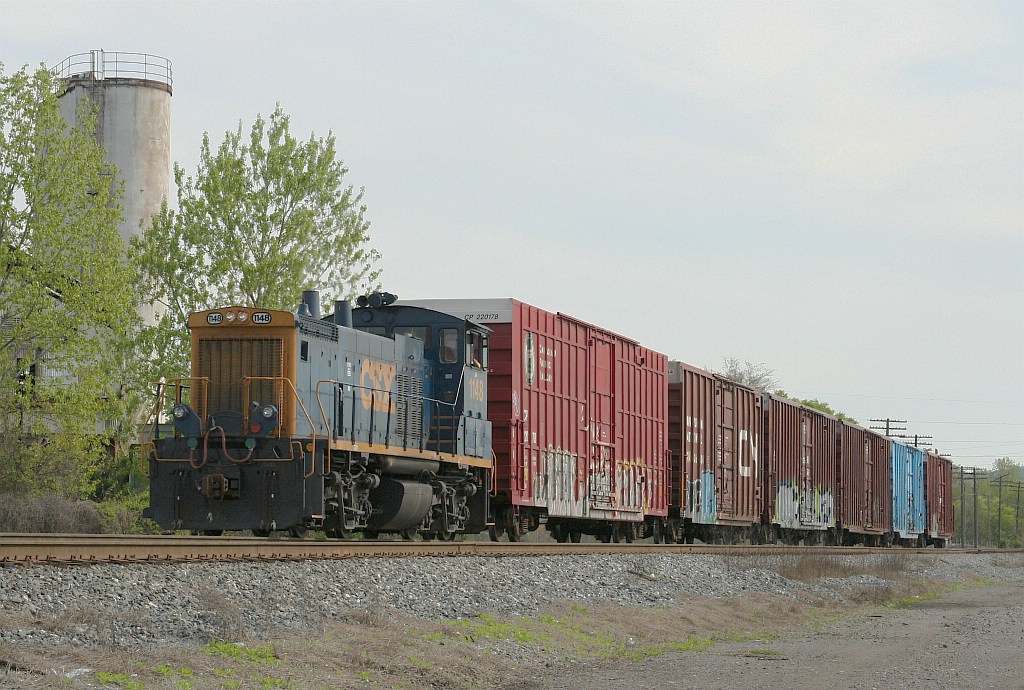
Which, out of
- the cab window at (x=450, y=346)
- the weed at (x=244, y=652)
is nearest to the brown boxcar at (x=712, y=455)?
the cab window at (x=450, y=346)

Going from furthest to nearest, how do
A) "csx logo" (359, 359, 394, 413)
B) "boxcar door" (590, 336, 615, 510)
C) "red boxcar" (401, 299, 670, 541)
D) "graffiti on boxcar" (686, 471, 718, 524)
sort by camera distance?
"graffiti on boxcar" (686, 471, 718, 524)
"boxcar door" (590, 336, 615, 510)
"red boxcar" (401, 299, 670, 541)
"csx logo" (359, 359, 394, 413)

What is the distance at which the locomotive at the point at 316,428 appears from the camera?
14828 mm

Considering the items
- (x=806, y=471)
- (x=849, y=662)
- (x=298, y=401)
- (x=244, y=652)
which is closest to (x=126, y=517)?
(x=298, y=401)

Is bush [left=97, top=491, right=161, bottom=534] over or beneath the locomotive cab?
beneath

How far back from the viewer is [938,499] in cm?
5347

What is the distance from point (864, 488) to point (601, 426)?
19.4 meters

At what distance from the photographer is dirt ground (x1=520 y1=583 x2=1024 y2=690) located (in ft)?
36.0

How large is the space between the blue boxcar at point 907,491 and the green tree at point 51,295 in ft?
90.2

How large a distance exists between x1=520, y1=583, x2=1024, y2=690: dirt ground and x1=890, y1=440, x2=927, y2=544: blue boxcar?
87.9 ft

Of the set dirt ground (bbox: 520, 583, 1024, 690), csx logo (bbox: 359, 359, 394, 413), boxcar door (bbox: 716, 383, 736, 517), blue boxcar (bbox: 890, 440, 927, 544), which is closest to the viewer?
dirt ground (bbox: 520, 583, 1024, 690)

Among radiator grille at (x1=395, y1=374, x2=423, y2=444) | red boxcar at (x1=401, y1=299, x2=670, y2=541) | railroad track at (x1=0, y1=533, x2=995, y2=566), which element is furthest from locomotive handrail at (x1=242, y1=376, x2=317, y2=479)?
red boxcar at (x1=401, y1=299, x2=670, y2=541)

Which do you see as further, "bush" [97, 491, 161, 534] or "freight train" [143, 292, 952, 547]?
"bush" [97, 491, 161, 534]

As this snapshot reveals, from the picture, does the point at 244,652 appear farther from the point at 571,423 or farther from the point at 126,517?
the point at 126,517

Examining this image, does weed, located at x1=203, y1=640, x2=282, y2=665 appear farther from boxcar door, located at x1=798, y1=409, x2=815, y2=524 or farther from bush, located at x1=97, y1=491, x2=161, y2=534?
boxcar door, located at x1=798, y1=409, x2=815, y2=524
